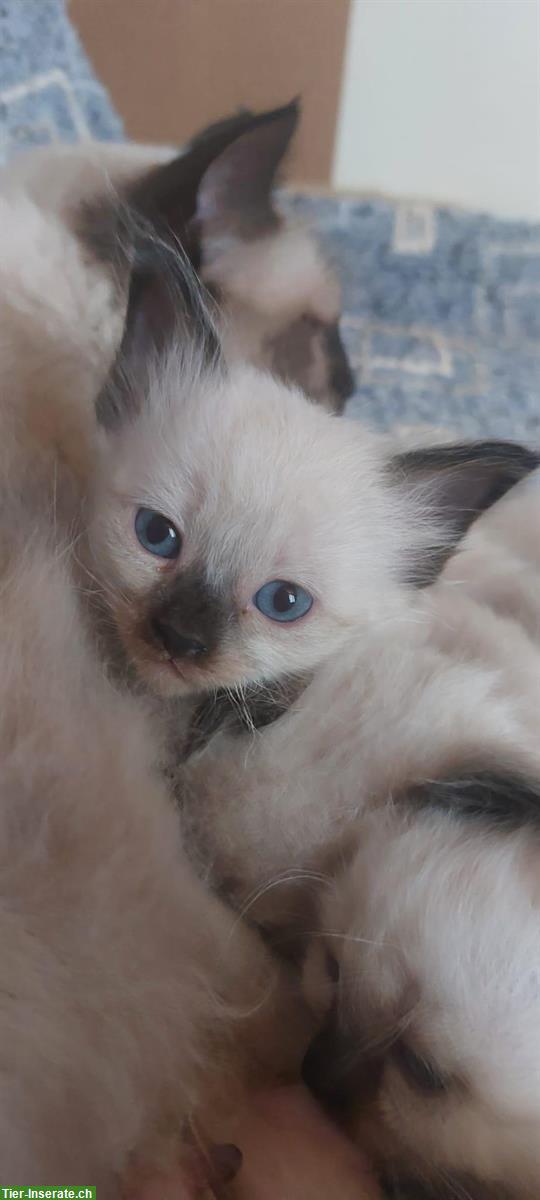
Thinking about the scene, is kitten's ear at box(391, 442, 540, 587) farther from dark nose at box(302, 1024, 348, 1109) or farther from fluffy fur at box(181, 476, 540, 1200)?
dark nose at box(302, 1024, 348, 1109)

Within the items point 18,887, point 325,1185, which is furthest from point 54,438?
point 325,1185

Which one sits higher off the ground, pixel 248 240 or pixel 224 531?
pixel 248 240

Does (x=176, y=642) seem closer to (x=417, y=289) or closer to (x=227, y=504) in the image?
(x=227, y=504)

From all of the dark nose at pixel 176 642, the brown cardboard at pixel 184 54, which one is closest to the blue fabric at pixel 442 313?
the brown cardboard at pixel 184 54

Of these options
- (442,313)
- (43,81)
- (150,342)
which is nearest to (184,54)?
(43,81)

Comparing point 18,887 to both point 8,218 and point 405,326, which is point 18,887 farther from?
point 405,326

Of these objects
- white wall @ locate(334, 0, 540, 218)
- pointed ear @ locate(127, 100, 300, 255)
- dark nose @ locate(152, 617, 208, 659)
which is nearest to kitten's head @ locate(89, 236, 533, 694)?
dark nose @ locate(152, 617, 208, 659)
